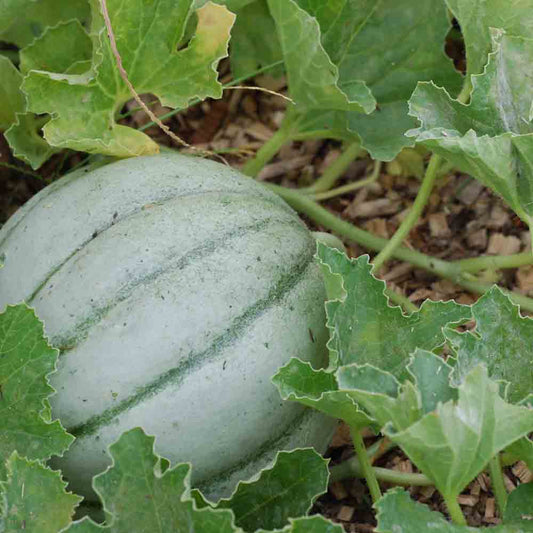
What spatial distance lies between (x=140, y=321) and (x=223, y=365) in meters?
0.15

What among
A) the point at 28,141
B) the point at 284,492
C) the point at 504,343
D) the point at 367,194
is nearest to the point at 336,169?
the point at 367,194

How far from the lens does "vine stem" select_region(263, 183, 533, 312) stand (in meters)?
2.20

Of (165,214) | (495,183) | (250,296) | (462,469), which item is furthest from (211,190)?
(462,469)

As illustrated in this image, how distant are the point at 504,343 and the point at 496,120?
42 centimetres

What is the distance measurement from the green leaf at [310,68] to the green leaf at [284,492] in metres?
0.72

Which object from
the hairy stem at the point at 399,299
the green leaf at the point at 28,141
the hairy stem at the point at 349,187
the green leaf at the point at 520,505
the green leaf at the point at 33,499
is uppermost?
the green leaf at the point at 28,141

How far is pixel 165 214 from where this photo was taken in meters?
1.64

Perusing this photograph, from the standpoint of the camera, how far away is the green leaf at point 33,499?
1439mm

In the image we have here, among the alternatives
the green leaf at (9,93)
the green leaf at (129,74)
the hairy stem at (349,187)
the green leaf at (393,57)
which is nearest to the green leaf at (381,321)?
the green leaf at (129,74)

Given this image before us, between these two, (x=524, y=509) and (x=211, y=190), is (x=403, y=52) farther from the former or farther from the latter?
(x=524, y=509)

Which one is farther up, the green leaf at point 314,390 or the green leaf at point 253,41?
the green leaf at point 253,41

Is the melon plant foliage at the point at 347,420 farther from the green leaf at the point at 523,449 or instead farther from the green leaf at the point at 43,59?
the green leaf at the point at 43,59

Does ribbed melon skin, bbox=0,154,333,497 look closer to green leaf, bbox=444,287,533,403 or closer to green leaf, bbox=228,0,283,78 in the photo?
green leaf, bbox=444,287,533,403

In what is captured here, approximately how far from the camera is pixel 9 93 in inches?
80.8
